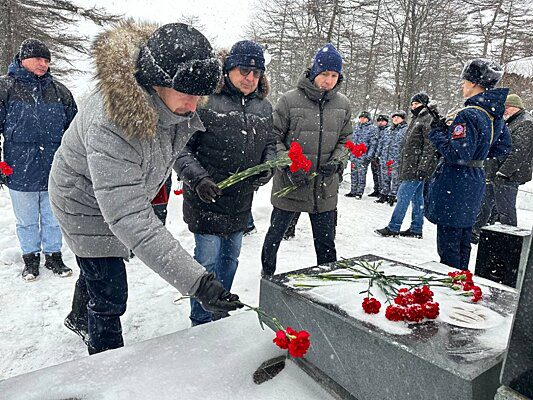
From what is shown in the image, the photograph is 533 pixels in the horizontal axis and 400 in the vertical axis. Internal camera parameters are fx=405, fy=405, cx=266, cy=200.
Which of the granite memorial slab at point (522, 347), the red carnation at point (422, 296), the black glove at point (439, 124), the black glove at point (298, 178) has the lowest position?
the red carnation at point (422, 296)

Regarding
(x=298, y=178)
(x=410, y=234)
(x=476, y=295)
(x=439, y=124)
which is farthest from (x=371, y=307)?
(x=410, y=234)

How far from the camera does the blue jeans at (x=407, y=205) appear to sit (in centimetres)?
548

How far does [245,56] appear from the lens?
2332 mm

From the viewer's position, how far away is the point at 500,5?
44.9ft

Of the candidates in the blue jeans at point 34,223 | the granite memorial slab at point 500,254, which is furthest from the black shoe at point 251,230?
the granite memorial slab at point 500,254

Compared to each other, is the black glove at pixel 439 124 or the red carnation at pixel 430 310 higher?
the black glove at pixel 439 124

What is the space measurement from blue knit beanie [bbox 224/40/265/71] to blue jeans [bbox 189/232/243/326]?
1.04 metres

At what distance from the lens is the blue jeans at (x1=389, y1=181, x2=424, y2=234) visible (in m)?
5.48

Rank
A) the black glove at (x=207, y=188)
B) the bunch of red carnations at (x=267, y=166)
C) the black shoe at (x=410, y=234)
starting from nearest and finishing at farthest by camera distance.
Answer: the black glove at (x=207, y=188) < the bunch of red carnations at (x=267, y=166) < the black shoe at (x=410, y=234)

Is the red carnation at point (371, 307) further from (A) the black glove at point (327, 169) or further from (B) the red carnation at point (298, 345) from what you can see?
(A) the black glove at point (327, 169)

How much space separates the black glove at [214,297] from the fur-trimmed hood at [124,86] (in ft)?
1.93

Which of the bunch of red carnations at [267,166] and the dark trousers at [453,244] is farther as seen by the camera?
the dark trousers at [453,244]

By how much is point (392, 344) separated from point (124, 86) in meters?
1.27

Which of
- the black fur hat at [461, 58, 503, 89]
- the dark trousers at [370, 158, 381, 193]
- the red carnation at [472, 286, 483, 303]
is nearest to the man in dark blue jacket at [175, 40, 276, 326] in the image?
the red carnation at [472, 286, 483, 303]
